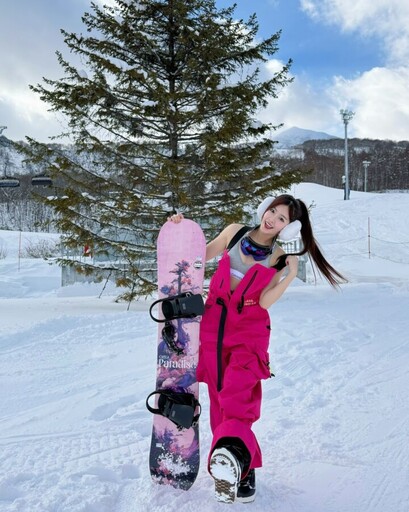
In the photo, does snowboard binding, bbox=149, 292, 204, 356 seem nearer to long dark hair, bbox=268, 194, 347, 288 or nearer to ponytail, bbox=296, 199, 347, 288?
long dark hair, bbox=268, 194, 347, 288

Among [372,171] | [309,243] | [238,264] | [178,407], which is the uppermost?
Result: [372,171]

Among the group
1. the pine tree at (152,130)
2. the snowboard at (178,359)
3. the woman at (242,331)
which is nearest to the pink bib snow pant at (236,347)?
the woman at (242,331)

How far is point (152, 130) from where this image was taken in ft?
27.9

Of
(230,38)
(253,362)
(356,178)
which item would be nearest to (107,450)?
(253,362)

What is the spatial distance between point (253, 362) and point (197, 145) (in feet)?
21.7

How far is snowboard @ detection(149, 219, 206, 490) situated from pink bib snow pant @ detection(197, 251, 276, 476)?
0.33 ft

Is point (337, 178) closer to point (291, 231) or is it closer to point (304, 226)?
point (304, 226)

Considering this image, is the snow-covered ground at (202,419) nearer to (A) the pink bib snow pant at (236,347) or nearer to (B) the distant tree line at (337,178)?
(A) the pink bib snow pant at (236,347)

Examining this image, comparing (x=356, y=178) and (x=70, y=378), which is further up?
(x=356, y=178)

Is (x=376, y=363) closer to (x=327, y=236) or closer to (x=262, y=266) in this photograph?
(x=262, y=266)

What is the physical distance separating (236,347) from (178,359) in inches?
14.8

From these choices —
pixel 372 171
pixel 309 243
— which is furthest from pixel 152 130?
pixel 372 171

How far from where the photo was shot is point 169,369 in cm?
255

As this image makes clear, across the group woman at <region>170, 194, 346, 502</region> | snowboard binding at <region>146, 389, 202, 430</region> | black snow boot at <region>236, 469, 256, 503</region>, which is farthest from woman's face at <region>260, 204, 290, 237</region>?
black snow boot at <region>236, 469, 256, 503</region>
